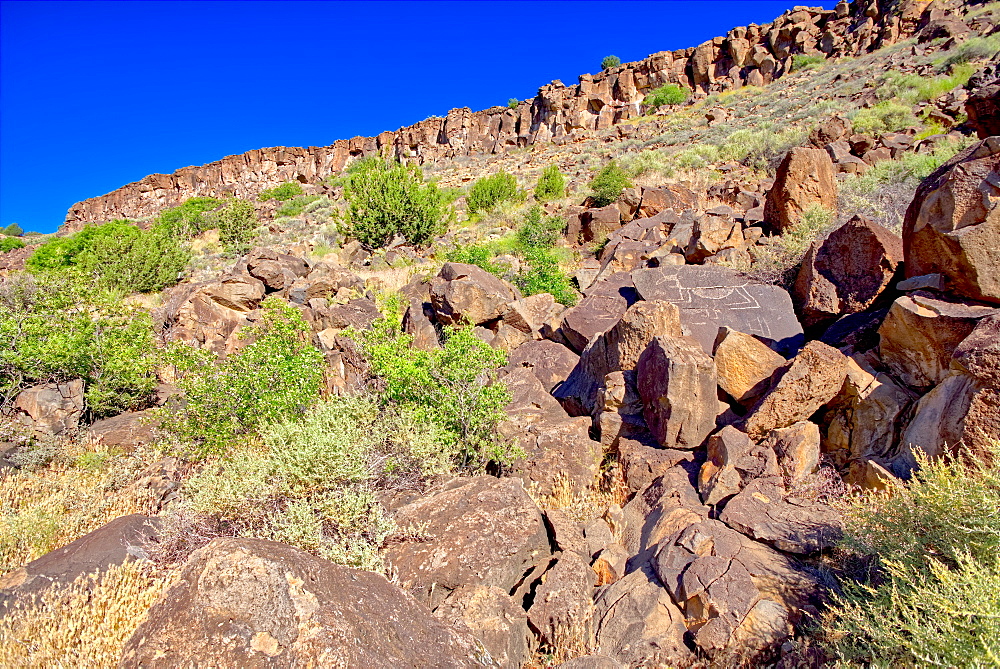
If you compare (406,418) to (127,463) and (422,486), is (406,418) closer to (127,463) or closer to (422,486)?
(422,486)

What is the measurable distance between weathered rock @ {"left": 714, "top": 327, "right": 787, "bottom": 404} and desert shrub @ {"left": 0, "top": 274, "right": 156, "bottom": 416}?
7043 mm

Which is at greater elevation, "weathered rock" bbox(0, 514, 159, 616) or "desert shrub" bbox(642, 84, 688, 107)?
"desert shrub" bbox(642, 84, 688, 107)

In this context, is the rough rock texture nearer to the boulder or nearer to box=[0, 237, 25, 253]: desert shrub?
the boulder

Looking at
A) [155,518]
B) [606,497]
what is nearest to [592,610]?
[606,497]


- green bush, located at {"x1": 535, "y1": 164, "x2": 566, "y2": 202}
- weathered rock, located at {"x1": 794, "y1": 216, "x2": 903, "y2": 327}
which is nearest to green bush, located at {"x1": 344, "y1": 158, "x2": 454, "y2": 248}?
green bush, located at {"x1": 535, "y1": 164, "x2": 566, "y2": 202}

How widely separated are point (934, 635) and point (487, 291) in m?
6.37

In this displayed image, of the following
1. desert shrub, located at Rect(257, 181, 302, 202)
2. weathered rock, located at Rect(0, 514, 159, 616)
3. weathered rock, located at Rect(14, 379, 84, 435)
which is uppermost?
desert shrub, located at Rect(257, 181, 302, 202)

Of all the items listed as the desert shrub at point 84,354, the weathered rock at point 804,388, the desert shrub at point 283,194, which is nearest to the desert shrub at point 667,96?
the desert shrub at point 283,194

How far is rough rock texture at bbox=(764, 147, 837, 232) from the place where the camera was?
828 cm

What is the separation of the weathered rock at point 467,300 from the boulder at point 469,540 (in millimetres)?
3895

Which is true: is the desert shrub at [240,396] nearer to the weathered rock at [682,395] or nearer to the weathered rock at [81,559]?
the weathered rock at [81,559]

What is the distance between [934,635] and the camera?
1927 millimetres

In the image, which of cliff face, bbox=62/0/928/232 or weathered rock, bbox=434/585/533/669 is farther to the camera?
cliff face, bbox=62/0/928/232

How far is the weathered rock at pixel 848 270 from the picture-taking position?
210 inches
